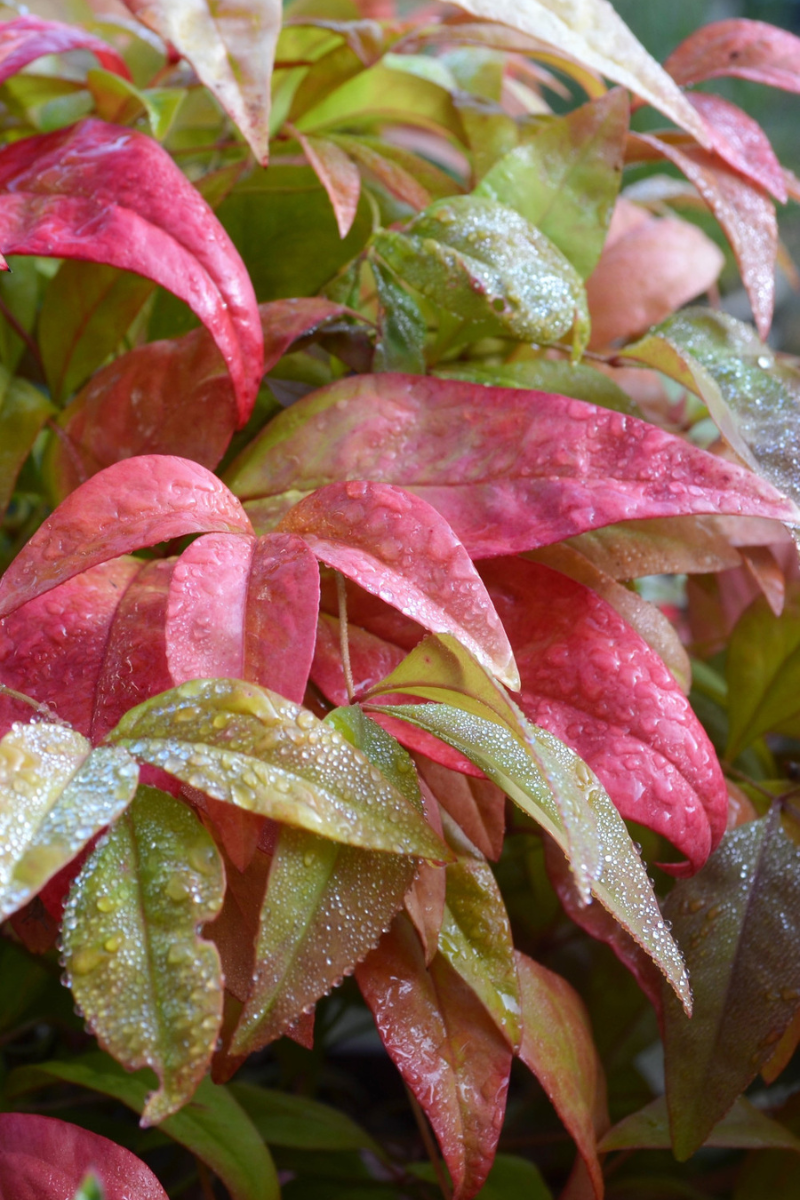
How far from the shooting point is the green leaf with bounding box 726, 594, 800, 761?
1.56ft

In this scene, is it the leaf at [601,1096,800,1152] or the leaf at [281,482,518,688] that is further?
the leaf at [601,1096,800,1152]

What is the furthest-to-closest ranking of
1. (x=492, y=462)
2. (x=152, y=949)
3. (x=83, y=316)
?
(x=83, y=316) < (x=492, y=462) < (x=152, y=949)

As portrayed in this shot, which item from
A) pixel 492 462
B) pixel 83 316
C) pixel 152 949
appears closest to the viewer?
pixel 152 949

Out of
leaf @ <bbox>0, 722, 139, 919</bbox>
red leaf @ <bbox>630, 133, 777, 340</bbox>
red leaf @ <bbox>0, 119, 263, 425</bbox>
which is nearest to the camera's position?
leaf @ <bbox>0, 722, 139, 919</bbox>

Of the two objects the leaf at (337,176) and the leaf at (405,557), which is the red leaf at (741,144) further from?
the leaf at (405,557)

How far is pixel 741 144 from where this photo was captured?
0.49m

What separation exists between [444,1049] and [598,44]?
0.41 m

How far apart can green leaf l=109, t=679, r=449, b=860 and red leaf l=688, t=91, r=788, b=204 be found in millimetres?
363

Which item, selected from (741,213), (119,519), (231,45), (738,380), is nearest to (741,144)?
(741,213)

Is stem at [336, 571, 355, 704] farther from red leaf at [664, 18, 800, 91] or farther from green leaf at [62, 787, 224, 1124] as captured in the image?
red leaf at [664, 18, 800, 91]

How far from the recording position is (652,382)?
0.64 metres

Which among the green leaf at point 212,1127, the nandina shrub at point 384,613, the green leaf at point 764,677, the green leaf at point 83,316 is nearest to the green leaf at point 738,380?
the nandina shrub at point 384,613

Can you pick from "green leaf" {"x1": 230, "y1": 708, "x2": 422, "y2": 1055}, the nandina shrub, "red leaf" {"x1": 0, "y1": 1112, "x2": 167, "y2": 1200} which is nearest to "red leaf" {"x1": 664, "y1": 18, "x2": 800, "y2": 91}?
the nandina shrub

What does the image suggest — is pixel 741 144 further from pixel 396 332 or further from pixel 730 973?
pixel 730 973
